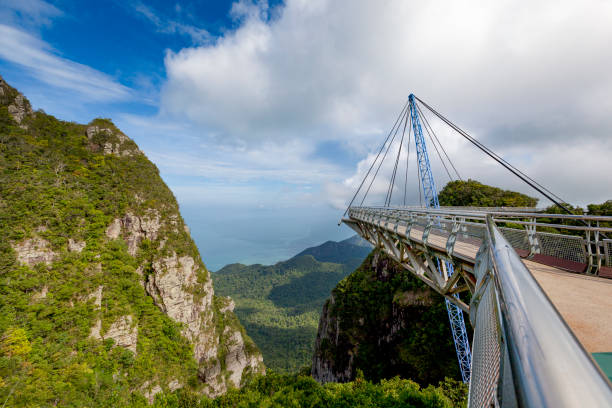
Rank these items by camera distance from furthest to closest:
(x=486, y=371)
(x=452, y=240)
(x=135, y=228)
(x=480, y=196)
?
1. (x=135, y=228)
2. (x=480, y=196)
3. (x=452, y=240)
4. (x=486, y=371)

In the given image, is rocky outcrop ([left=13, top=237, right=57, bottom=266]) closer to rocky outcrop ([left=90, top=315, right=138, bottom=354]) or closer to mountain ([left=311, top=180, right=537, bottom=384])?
rocky outcrop ([left=90, top=315, right=138, bottom=354])

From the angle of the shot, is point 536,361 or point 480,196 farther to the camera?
point 480,196

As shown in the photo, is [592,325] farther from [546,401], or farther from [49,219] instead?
[49,219]

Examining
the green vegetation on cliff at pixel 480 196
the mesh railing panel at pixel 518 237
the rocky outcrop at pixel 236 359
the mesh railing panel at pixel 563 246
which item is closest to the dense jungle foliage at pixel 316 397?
the mesh railing panel at pixel 518 237

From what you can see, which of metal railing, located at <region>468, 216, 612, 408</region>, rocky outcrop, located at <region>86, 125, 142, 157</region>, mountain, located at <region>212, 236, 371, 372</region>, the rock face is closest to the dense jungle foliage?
the rock face

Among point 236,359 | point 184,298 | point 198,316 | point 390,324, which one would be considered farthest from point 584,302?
point 236,359

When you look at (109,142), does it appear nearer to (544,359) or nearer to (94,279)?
(94,279)

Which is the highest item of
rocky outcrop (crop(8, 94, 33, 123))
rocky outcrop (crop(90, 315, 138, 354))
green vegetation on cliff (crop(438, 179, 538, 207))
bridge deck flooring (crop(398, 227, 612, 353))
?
rocky outcrop (crop(8, 94, 33, 123))
